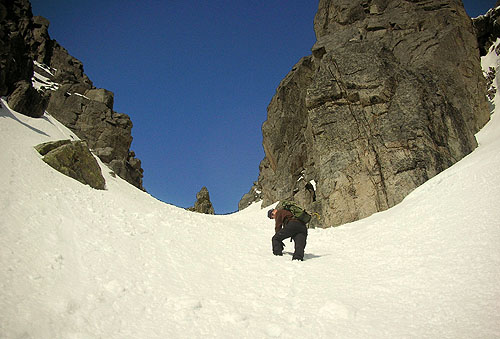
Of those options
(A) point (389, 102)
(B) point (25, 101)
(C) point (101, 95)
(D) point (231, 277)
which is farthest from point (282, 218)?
(C) point (101, 95)

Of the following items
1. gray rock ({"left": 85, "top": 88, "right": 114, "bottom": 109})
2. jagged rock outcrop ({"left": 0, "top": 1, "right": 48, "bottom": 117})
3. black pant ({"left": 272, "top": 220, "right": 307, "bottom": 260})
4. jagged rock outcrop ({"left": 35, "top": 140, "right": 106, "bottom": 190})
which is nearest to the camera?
black pant ({"left": 272, "top": 220, "right": 307, "bottom": 260})

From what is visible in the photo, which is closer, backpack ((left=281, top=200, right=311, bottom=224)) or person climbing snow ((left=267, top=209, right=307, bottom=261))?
person climbing snow ((left=267, top=209, right=307, bottom=261))

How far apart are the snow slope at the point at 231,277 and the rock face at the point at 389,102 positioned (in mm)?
10089

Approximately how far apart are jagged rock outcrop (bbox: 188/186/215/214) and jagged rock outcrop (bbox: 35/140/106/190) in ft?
166

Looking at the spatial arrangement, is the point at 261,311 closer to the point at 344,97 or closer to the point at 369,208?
the point at 369,208

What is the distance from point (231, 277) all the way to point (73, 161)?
15986mm

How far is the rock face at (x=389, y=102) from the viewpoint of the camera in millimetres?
20453

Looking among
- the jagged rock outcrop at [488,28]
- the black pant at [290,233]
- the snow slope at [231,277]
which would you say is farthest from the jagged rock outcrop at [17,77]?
the jagged rock outcrop at [488,28]

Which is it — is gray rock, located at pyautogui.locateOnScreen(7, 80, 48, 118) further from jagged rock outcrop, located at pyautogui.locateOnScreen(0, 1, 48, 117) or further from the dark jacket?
the dark jacket

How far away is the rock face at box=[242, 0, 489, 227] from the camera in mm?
20453

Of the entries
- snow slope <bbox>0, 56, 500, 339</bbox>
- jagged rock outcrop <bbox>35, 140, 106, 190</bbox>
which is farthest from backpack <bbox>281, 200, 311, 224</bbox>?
jagged rock outcrop <bbox>35, 140, 106, 190</bbox>

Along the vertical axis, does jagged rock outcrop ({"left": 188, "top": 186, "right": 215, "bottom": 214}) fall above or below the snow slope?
above

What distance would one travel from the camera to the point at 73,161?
18047 millimetres

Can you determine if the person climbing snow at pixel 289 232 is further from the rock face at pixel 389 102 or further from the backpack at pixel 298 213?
the rock face at pixel 389 102
